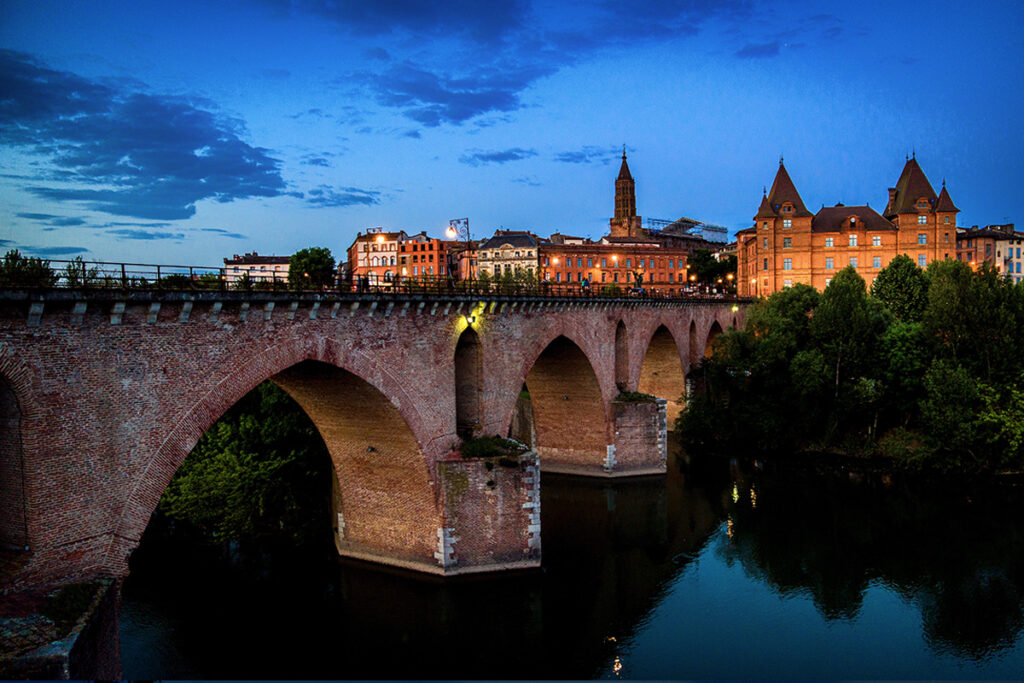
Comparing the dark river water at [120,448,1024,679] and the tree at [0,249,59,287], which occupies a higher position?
the tree at [0,249,59,287]

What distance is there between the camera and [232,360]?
18.4 meters

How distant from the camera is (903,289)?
55.9 m

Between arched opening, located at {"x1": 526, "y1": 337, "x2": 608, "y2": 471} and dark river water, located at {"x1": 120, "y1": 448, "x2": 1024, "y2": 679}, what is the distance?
21.6 ft

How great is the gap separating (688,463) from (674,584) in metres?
17.1

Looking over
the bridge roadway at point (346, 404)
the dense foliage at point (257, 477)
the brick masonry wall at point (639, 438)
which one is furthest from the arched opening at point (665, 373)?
the dense foliage at point (257, 477)

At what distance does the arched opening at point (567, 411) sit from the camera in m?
39.0

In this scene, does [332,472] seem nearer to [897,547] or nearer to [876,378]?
[897,547]

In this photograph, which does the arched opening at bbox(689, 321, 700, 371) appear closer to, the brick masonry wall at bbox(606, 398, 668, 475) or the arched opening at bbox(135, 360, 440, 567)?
the brick masonry wall at bbox(606, 398, 668, 475)

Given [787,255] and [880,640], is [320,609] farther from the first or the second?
[787,255]

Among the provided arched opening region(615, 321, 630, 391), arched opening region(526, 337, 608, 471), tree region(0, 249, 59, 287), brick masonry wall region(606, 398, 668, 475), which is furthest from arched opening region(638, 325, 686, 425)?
tree region(0, 249, 59, 287)

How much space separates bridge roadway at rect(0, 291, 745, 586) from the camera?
47.5 feet

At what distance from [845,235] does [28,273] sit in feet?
253

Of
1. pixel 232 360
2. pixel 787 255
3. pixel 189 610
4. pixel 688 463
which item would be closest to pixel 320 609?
pixel 189 610

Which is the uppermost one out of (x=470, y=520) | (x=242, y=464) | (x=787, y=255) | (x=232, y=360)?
(x=787, y=255)
